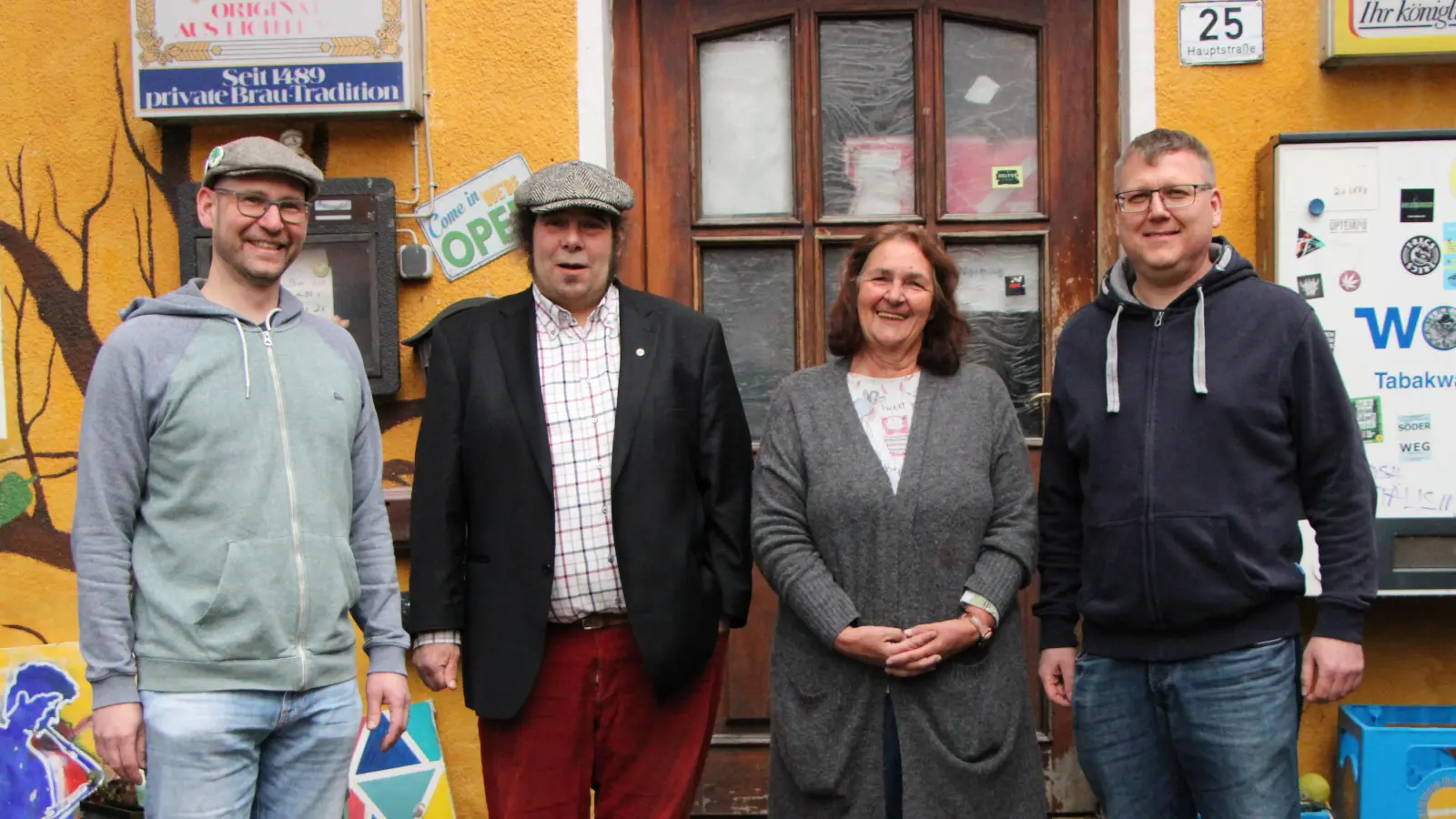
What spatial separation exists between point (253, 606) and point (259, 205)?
713mm

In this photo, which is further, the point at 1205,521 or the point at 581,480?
the point at 581,480

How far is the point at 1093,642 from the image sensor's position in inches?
98.6

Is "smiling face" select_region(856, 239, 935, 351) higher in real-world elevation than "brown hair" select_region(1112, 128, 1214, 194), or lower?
lower

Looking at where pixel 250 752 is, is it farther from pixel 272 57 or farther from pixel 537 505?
pixel 272 57

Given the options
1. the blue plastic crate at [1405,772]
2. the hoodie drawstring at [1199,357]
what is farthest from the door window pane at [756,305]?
the blue plastic crate at [1405,772]

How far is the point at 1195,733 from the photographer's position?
2361mm

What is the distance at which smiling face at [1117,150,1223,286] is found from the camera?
7.87ft

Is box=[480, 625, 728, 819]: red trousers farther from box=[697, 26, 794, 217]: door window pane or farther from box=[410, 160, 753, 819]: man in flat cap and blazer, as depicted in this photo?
box=[697, 26, 794, 217]: door window pane

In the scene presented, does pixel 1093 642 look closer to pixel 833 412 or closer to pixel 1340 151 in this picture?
pixel 833 412

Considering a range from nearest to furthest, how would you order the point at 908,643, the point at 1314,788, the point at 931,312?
the point at 908,643, the point at 931,312, the point at 1314,788

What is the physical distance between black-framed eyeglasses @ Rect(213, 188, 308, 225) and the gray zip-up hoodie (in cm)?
18

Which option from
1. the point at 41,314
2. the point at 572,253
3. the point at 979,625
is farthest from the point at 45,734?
the point at 979,625

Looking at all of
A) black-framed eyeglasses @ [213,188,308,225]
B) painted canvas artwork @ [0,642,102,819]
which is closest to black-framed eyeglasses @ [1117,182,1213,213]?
black-framed eyeglasses @ [213,188,308,225]

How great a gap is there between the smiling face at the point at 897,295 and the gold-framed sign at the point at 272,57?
159 centimetres
